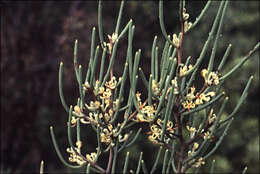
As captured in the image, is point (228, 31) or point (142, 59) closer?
point (228, 31)

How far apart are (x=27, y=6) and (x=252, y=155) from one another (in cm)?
274

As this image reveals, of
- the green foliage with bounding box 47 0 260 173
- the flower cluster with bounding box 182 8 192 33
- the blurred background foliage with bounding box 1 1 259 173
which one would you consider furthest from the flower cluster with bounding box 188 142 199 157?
the blurred background foliage with bounding box 1 1 259 173

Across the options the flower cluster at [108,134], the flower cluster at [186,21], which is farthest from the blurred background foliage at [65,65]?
the flower cluster at [186,21]

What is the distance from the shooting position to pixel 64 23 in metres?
3.94

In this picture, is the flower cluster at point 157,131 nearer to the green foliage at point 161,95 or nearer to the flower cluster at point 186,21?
the green foliage at point 161,95

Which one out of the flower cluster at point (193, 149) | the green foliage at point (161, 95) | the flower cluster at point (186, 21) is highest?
the flower cluster at point (186, 21)

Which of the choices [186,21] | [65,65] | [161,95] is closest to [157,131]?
[161,95]

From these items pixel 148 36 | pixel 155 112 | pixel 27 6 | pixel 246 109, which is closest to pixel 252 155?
pixel 246 109

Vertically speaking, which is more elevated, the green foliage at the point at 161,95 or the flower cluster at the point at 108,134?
the green foliage at the point at 161,95

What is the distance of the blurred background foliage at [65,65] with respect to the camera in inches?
147

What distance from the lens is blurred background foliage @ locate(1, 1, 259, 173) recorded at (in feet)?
12.2

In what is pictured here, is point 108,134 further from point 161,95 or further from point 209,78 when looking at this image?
point 209,78

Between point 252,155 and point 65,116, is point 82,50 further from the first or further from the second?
point 252,155

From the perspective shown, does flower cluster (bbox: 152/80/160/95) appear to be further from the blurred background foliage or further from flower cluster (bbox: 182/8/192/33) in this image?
the blurred background foliage
